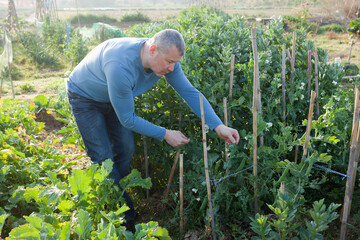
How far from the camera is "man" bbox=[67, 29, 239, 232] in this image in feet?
7.18

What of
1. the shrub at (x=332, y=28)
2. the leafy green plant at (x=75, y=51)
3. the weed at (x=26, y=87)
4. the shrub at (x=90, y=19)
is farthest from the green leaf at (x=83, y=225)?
the shrub at (x=90, y=19)

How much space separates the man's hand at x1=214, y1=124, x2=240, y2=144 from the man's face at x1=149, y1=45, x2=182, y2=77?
0.51 meters

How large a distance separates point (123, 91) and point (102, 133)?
1.96 ft

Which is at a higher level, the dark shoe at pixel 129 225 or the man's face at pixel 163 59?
the man's face at pixel 163 59

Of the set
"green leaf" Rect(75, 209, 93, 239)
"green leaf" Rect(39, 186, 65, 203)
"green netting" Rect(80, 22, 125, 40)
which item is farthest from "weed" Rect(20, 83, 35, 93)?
"green leaf" Rect(75, 209, 93, 239)

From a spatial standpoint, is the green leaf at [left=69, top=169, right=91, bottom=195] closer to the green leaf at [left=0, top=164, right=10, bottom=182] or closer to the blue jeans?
the blue jeans

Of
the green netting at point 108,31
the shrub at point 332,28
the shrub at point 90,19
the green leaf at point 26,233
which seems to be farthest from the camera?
the shrub at point 90,19

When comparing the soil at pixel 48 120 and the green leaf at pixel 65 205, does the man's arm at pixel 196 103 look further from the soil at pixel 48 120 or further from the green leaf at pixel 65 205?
the soil at pixel 48 120

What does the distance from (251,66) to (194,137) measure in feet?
2.32

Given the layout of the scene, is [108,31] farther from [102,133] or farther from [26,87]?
[102,133]

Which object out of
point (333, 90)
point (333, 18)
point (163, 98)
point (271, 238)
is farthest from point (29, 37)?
point (333, 18)

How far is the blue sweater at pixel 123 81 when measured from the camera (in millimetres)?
2209

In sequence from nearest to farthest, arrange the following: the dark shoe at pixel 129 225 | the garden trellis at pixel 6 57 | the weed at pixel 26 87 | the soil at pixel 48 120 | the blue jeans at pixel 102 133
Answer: the blue jeans at pixel 102 133 → the dark shoe at pixel 129 225 → the soil at pixel 48 120 → the garden trellis at pixel 6 57 → the weed at pixel 26 87

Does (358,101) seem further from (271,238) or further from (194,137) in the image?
(194,137)
